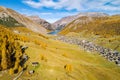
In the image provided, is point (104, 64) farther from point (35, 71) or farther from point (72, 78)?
point (35, 71)

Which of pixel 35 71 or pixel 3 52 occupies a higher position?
pixel 3 52

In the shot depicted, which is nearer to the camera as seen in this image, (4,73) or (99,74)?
(4,73)

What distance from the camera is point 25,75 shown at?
292ft

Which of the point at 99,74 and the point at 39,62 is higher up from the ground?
the point at 39,62

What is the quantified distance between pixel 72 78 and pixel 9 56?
33283 millimetres

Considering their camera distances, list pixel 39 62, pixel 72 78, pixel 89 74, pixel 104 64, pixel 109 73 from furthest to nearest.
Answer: pixel 104 64 → pixel 109 73 → pixel 89 74 → pixel 39 62 → pixel 72 78

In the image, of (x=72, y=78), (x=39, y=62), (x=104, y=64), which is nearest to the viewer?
(x=72, y=78)

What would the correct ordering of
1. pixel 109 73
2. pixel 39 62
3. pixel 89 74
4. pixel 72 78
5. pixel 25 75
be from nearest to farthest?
→ 1. pixel 25 75
2. pixel 72 78
3. pixel 39 62
4. pixel 89 74
5. pixel 109 73

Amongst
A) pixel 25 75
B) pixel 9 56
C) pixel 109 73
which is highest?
pixel 9 56

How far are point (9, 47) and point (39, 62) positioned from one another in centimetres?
1799

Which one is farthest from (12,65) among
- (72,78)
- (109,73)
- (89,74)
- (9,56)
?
(109,73)

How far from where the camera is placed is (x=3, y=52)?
309 feet

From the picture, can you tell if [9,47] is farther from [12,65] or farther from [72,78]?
[72,78]

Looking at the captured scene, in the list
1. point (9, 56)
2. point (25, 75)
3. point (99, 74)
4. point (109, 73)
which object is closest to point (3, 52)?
point (9, 56)
